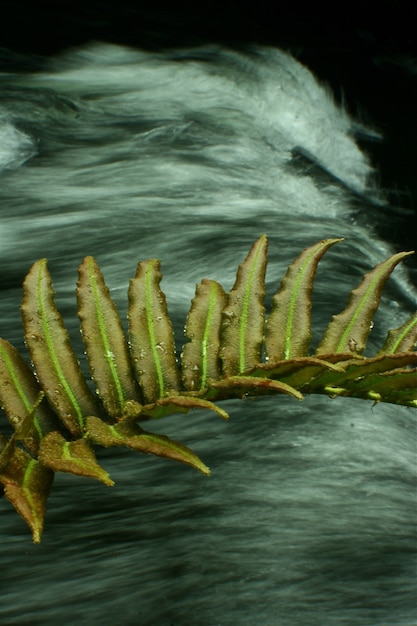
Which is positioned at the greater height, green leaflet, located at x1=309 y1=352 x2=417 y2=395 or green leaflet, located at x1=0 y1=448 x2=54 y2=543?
green leaflet, located at x1=309 y1=352 x2=417 y2=395

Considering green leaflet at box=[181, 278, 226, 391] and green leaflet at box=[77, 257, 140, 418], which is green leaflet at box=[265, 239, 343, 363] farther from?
green leaflet at box=[77, 257, 140, 418]

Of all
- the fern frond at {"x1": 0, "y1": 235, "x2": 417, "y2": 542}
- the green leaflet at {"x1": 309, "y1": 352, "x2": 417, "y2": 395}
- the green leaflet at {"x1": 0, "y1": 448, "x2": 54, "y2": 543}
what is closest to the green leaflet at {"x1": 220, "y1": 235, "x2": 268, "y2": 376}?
the fern frond at {"x1": 0, "y1": 235, "x2": 417, "y2": 542}

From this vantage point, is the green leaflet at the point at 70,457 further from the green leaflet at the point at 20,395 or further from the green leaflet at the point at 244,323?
the green leaflet at the point at 244,323

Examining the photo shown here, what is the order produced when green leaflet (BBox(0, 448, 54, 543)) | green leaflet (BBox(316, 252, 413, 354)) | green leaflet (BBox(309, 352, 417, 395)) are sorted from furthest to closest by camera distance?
green leaflet (BBox(316, 252, 413, 354)) → green leaflet (BBox(309, 352, 417, 395)) → green leaflet (BBox(0, 448, 54, 543))

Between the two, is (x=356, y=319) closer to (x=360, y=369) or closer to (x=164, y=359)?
(x=360, y=369)

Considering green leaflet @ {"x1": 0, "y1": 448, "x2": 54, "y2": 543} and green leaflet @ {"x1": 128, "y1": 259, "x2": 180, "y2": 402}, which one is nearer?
green leaflet @ {"x1": 0, "y1": 448, "x2": 54, "y2": 543}

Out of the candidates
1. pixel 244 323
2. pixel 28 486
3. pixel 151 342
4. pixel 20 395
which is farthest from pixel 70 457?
pixel 244 323
